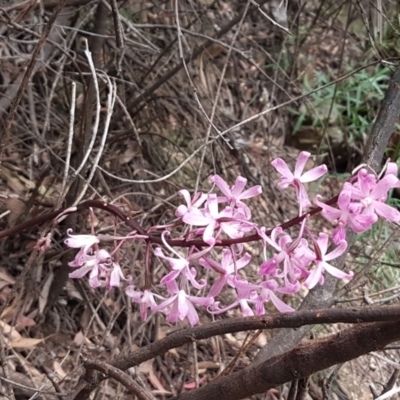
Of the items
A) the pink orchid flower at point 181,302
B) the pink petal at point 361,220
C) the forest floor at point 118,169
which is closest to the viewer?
the pink petal at point 361,220

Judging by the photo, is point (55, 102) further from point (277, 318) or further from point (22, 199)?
point (277, 318)

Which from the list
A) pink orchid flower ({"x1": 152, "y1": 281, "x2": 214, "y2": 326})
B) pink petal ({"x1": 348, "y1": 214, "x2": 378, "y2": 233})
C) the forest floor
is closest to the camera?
pink petal ({"x1": 348, "y1": 214, "x2": 378, "y2": 233})

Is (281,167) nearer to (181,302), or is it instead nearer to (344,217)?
(344,217)

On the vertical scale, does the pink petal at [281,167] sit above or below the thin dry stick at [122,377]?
above

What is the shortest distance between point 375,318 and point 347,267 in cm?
159

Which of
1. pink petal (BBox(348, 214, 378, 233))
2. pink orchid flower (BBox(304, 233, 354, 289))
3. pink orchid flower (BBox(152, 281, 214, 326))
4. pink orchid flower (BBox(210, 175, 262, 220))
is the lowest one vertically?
pink orchid flower (BBox(152, 281, 214, 326))

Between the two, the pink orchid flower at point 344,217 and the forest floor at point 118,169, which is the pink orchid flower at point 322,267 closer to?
the pink orchid flower at point 344,217

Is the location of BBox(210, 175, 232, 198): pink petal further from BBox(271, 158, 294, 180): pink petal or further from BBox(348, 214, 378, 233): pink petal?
BBox(348, 214, 378, 233): pink petal

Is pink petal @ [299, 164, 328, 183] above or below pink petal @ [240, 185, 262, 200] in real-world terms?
above

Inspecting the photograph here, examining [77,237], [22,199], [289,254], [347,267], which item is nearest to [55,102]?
[22,199]

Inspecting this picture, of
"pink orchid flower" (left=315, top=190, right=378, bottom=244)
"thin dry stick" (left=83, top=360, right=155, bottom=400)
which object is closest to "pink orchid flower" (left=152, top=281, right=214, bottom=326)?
"thin dry stick" (left=83, top=360, right=155, bottom=400)

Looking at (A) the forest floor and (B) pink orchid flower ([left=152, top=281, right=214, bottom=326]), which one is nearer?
(B) pink orchid flower ([left=152, top=281, right=214, bottom=326])

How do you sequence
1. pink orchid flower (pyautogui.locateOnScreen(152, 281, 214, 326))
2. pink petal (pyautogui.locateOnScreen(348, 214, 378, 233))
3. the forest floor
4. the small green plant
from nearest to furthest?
1. pink petal (pyautogui.locateOnScreen(348, 214, 378, 233))
2. pink orchid flower (pyautogui.locateOnScreen(152, 281, 214, 326))
3. the forest floor
4. the small green plant

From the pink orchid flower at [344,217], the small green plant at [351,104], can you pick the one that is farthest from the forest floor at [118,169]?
the small green plant at [351,104]
